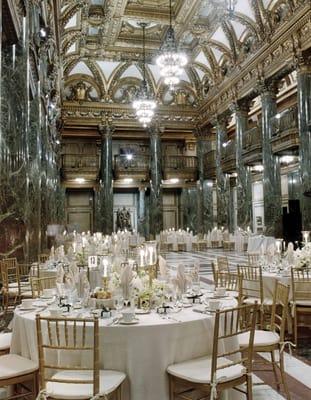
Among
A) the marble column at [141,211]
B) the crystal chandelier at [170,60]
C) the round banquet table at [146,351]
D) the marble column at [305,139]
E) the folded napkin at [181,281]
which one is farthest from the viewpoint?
the marble column at [141,211]

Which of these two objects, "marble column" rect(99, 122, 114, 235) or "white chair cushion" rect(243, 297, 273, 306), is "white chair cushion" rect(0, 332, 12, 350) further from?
"marble column" rect(99, 122, 114, 235)

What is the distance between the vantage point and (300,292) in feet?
18.8

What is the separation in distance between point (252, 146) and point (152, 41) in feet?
23.4

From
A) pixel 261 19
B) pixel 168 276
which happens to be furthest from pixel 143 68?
pixel 168 276

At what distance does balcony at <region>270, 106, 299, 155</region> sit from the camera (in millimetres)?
13805

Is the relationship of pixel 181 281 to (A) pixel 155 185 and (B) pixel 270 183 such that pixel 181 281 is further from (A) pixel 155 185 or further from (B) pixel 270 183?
(A) pixel 155 185

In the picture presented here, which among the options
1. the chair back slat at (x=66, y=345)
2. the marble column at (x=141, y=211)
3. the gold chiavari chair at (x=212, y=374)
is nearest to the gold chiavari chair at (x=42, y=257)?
the chair back slat at (x=66, y=345)

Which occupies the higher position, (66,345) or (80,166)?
(80,166)

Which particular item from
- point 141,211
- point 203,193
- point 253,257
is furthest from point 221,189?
point 253,257

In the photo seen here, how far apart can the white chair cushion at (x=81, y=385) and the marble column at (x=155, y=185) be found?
19.1 m

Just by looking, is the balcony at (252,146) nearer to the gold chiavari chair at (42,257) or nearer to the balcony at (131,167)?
the balcony at (131,167)

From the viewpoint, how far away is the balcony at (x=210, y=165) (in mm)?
22125

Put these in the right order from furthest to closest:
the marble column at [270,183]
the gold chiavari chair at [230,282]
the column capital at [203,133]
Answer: the column capital at [203,133]
the marble column at [270,183]
the gold chiavari chair at [230,282]

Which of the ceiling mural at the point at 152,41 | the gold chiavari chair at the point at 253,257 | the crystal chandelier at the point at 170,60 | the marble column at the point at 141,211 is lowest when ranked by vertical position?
the gold chiavari chair at the point at 253,257
